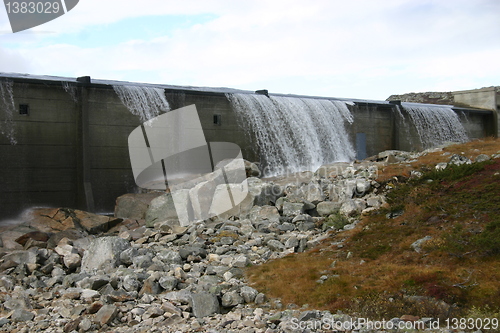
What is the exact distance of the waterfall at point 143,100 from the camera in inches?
786

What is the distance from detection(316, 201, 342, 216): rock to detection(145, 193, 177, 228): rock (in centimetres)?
446

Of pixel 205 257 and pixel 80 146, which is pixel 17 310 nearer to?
pixel 205 257

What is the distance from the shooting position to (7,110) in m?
17.8

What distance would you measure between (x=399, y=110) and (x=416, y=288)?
23624mm

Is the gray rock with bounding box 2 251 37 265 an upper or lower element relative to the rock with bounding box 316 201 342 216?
upper

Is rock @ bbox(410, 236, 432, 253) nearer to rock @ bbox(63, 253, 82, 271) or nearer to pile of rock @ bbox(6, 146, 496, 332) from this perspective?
pile of rock @ bbox(6, 146, 496, 332)

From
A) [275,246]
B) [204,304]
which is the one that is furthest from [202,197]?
[204,304]

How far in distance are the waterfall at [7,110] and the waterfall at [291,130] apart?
896 cm

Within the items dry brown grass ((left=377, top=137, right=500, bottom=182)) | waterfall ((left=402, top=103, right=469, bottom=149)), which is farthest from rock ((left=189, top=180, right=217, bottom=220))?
waterfall ((left=402, top=103, right=469, bottom=149))

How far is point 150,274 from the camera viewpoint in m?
10.2

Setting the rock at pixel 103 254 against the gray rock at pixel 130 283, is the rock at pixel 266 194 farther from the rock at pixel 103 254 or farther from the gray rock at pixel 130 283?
the gray rock at pixel 130 283

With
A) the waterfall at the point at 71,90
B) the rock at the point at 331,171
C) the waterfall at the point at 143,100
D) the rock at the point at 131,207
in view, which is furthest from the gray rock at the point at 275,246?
the waterfall at the point at 71,90

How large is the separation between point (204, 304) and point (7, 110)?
1274 cm

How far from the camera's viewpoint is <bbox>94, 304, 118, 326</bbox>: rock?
319 inches
